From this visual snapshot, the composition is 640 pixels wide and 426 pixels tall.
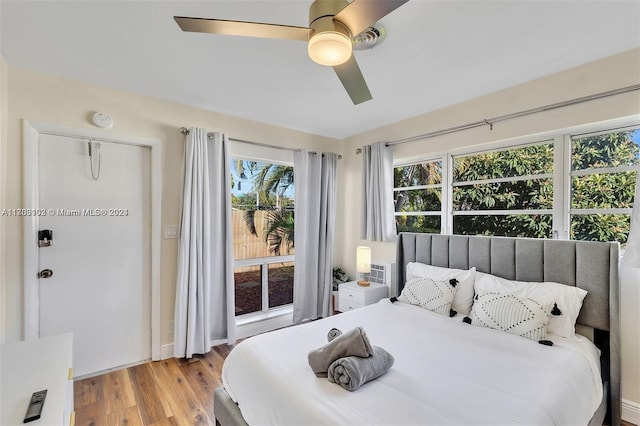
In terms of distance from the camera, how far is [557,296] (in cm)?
198

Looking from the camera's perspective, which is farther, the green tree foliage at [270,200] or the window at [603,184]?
the green tree foliage at [270,200]

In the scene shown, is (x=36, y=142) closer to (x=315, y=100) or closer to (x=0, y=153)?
(x=0, y=153)

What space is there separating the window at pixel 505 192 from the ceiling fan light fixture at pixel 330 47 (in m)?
2.13

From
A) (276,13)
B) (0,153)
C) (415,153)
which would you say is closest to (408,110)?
(415,153)

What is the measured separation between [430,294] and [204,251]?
2.15m

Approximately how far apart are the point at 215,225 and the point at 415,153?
231 centimetres

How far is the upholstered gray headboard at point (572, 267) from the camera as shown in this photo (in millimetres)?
1886

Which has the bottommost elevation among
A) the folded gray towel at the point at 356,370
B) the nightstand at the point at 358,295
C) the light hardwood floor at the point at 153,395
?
the light hardwood floor at the point at 153,395

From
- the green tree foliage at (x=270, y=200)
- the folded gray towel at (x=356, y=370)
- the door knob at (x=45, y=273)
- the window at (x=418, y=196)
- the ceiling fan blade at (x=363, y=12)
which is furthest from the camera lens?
the green tree foliage at (x=270, y=200)

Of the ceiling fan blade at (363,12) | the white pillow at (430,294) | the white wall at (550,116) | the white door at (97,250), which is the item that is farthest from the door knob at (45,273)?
the white wall at (550,116)

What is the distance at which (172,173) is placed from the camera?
2.80 m

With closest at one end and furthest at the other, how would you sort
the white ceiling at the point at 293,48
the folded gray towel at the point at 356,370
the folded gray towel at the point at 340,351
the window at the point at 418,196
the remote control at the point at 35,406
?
the remote control at the point at 35,406 < the folded gray towel at the point at 356,370 < the folded gray towel at the point at 340,351 < the white ceiling at the point at 293,48 < the window at the point at 418,196

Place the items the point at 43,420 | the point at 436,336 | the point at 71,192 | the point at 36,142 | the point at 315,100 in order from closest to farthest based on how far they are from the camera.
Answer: the point at 43,420 → the point at 436,336 → the point at 36,142 → the point at 71,192 → the point at 315,100

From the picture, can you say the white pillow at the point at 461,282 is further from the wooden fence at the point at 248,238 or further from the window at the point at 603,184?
the wooden fence at the point at 248,238
